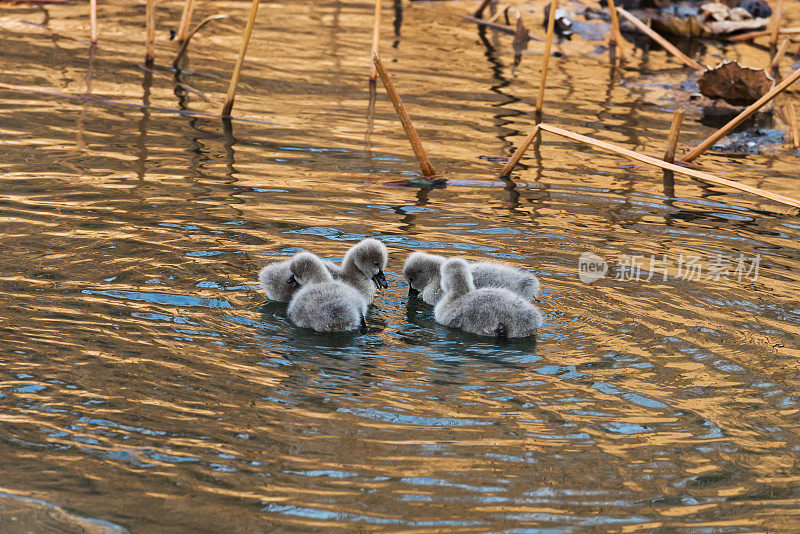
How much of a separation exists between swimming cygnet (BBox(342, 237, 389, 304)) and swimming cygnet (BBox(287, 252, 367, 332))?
10.4 inches

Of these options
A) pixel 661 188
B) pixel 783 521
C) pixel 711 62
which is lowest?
pixel 783 521

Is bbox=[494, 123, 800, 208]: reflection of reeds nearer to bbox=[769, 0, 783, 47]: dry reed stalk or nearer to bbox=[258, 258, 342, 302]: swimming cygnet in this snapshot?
bbox=[258, 258, 342, 302]: swimming cygnet

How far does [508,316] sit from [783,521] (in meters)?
2.05

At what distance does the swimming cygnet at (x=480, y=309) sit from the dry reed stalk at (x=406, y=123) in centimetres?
276

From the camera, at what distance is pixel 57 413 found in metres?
4.47

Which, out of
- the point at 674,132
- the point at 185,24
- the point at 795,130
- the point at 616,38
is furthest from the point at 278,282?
the point at 616,38

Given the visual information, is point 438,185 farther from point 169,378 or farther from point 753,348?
point 169,378

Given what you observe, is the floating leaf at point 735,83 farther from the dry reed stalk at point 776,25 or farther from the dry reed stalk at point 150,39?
the dry reed stalk at point 150,39

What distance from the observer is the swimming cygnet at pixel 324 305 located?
18.7 feet

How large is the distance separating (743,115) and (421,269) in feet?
11.9

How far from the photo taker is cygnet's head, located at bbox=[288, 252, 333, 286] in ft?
19.9

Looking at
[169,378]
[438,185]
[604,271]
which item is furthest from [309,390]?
[438,185]

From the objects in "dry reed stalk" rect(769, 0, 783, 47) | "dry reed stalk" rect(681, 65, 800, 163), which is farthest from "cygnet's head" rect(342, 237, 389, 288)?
"dry reed stalk" rect(769, 0, 783, 47)

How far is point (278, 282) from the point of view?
20.1 feet
